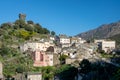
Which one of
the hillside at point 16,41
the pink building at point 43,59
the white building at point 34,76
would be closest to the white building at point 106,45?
the hillside at point 16,41

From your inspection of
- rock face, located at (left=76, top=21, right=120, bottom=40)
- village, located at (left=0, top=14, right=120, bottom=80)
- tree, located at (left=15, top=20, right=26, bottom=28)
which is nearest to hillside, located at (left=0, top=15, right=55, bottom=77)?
tree, located at (left=15, top=20, right=26, bottom=28)

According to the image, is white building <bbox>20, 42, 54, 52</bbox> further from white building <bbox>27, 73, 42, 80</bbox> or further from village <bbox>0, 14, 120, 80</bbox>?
white building <bbox>27, 73, 42, 80</bbox>

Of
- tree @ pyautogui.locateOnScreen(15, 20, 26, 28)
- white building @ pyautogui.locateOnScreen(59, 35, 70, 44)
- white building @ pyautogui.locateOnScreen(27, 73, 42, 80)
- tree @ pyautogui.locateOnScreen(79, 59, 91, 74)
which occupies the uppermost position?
tree @ pyautogui.locateOnScreen(15, 20, 26, 28)

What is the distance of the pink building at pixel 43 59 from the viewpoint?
202 ft

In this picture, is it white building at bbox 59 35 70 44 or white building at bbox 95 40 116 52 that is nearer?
white building at bbox 95 40 116 52

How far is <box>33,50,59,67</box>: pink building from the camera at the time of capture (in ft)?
202

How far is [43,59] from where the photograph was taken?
61875 millimetres

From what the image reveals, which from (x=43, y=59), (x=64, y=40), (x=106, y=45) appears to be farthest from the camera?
(x=64, y=40)

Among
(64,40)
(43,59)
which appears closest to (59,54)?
(43,59)

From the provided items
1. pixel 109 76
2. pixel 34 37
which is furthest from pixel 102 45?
pixel 109 76

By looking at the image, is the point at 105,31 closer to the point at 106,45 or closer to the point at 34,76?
the point at 106,45

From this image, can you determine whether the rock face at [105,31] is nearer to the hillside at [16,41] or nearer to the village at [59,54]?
the hillside at [16,41]

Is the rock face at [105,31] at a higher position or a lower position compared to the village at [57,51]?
higher

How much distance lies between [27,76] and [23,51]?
43.9 feet
